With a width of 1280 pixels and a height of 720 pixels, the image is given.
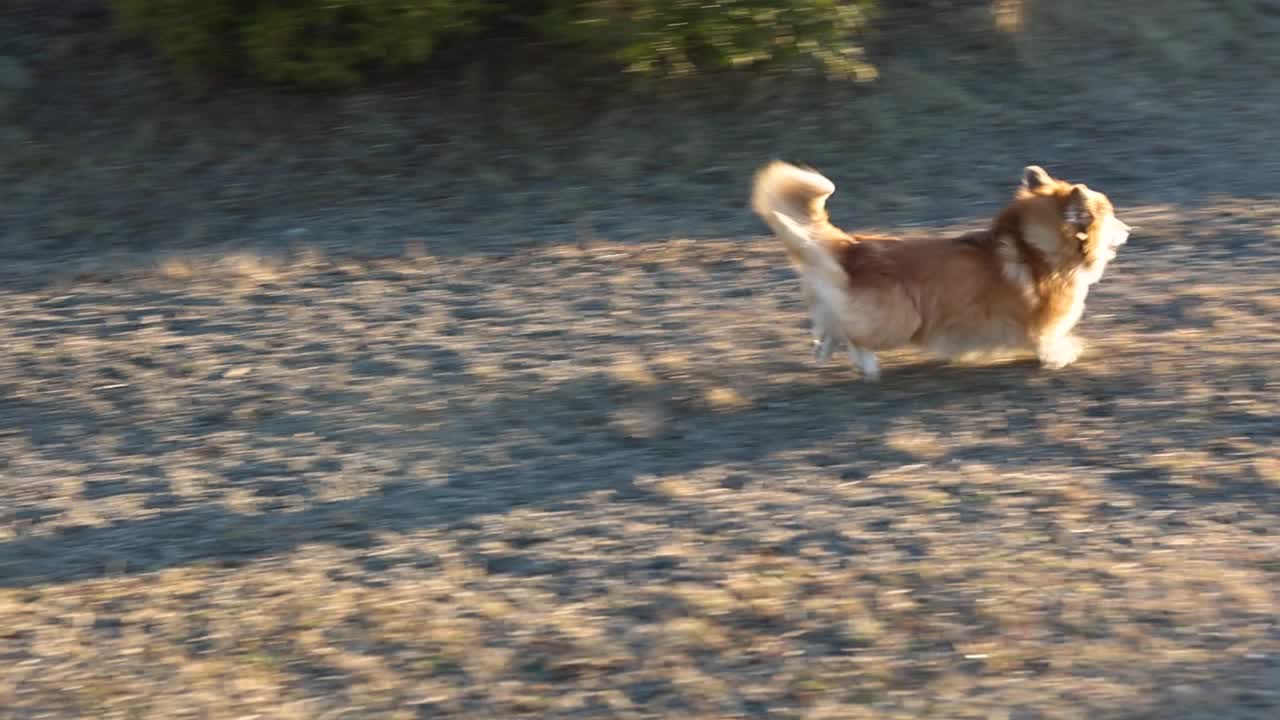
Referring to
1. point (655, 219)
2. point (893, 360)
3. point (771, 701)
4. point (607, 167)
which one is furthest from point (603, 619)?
point (607, 167)

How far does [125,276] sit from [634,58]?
320 centimetres

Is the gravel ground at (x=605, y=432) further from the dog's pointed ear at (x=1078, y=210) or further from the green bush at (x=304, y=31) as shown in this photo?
the dog's pointed ear at (x=1078, y=210)

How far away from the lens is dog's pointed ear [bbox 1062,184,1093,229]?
6.10m

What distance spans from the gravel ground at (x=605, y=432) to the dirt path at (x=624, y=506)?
0.06 feet

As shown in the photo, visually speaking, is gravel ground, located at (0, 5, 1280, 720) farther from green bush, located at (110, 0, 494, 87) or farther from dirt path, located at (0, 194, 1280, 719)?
green bush, located at (110, 0, 494, 87)

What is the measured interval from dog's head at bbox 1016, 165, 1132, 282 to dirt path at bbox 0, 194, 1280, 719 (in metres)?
0.49

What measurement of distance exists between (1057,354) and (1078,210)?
612 millimetres

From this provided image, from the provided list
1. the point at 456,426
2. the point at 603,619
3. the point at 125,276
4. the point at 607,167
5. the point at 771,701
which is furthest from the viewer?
the point at 607,167

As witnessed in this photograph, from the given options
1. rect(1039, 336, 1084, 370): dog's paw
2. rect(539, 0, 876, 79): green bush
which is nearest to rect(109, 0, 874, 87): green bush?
rect(539, 0, 876, 79): green bush

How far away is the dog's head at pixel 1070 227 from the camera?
20.1 ft

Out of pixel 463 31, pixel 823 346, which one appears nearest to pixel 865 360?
pixel 823 346

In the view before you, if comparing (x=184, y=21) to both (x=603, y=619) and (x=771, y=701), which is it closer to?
(x=603, y=619)

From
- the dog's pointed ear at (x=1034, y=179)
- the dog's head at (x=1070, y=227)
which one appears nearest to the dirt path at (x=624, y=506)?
the dog's head at (x=1070, y=227)

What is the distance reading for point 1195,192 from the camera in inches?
333
